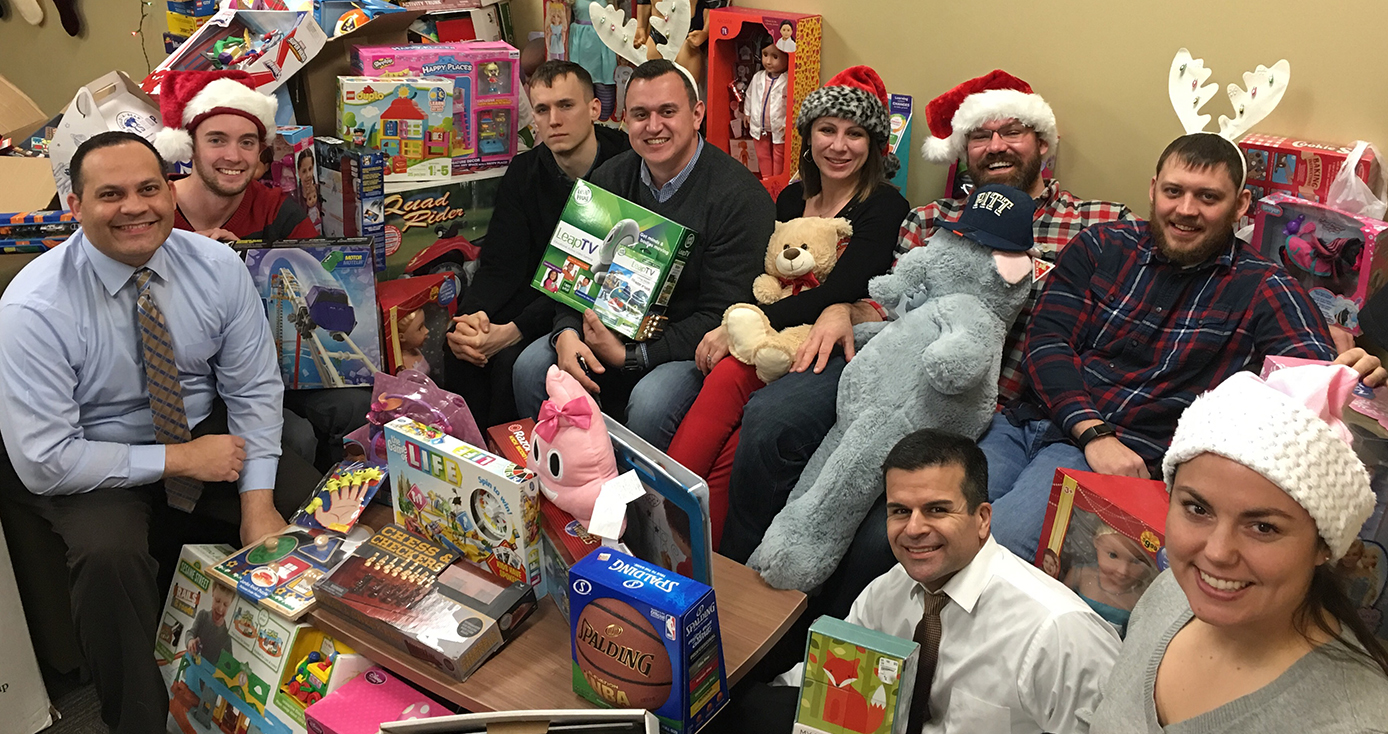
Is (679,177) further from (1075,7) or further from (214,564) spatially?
(214,564)

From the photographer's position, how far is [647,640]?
1.58 metres

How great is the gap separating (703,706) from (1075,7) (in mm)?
2312

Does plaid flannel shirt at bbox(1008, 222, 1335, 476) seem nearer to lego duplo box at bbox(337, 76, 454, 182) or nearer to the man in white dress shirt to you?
the man in white dress shirt

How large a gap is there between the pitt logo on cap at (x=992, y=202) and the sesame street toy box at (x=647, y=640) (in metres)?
1.18

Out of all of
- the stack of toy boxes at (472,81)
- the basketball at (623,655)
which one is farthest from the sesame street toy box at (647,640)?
the stack of toy boxes at (472,81)

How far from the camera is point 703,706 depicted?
5.41 ft

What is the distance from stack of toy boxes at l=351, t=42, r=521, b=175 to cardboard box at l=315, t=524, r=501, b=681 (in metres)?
1.84

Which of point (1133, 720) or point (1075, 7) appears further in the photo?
point (1075, 7)

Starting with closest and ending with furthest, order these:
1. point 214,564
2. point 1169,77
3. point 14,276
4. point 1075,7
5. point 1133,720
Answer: point 1133,720
point 214,564
point 14,276
point 1169,77
point 1075,7

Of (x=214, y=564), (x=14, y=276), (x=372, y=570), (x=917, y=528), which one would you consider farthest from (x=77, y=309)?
(x=917, y=528)

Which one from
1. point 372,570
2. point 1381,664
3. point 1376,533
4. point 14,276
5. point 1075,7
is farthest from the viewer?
point 1075,7

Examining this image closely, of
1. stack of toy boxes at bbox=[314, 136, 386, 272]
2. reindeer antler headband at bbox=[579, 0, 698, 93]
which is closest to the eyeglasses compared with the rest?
reindeer antler headband at bbox=[579, 0, 698, 93]

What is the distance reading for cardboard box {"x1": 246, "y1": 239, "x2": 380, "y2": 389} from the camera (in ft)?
9.17

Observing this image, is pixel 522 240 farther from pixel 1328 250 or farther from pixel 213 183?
pixel 1328 250
